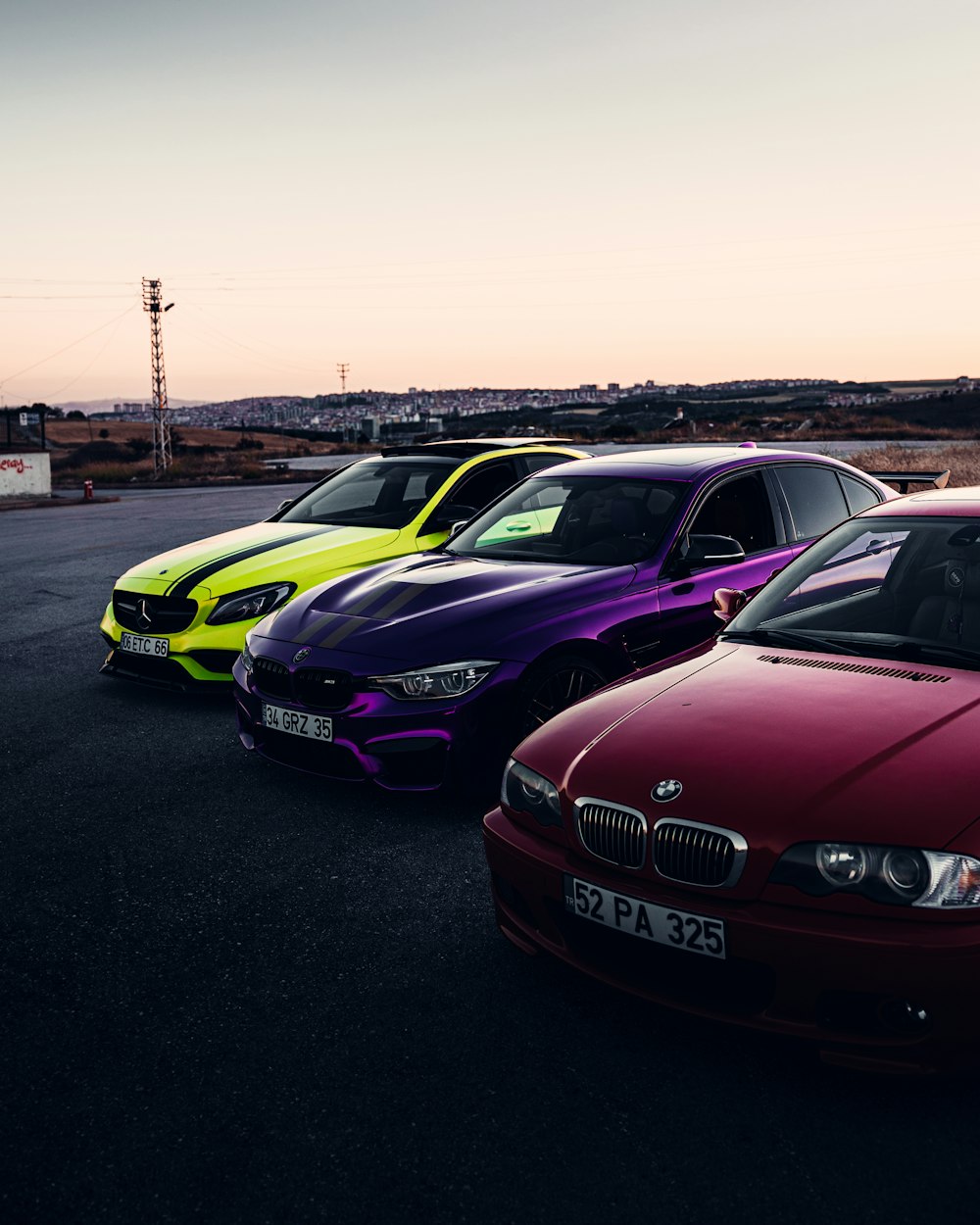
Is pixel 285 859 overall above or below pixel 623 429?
below

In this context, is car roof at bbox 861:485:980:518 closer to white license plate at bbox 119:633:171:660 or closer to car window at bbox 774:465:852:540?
car window at bbox 774:465:852:540

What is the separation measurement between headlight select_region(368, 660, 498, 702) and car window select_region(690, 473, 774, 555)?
5.68 ft

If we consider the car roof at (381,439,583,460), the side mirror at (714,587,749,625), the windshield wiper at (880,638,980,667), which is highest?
the car roof at (381,439,583,460)

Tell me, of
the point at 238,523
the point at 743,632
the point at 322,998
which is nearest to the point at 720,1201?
the point at 322,998

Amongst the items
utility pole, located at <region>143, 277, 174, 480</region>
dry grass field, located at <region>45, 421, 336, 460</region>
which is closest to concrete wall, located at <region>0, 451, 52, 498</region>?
utility pole, located at <region>143, 277, 174, 480</region>

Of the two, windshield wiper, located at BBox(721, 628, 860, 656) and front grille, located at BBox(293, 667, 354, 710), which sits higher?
windshield wiper, located at BBox(721, 628, 860, 656)

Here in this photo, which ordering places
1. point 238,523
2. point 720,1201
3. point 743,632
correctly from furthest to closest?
point 238,523, point 743,632, point 720,1201

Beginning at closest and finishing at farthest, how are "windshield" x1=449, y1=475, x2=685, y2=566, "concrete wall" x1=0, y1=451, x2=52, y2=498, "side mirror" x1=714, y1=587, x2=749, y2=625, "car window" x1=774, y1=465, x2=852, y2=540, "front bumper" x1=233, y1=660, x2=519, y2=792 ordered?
"side mirror" x1=714, y1=587, x2=749, y2=625 < "front bumper" x1=233, y1=660, x2=519, y2=792 < "windshield" x1=449, y1=475, x2=685, y2=566 < "car window" x1=774, y1=465, x2=852, y2=540 < "concrete wall" x1=0, y1=451, x2=52, y2=498

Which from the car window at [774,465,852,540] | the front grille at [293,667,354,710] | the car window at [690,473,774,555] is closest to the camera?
the front grille at [293,667,354,710]

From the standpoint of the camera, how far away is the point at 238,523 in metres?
17.9

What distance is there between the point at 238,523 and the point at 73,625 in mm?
8677

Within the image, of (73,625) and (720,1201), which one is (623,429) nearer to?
(73,625)

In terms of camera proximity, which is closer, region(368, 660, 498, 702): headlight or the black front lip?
region(368, 660, 498, 702): headlight

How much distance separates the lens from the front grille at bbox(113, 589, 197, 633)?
6684 millimetres
